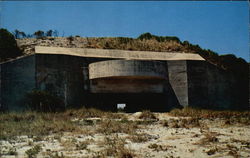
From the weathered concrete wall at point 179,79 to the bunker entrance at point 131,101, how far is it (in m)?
0.97

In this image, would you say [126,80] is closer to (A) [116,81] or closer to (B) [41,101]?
(A) [116,81]

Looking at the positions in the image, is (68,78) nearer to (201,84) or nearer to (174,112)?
(174,112)

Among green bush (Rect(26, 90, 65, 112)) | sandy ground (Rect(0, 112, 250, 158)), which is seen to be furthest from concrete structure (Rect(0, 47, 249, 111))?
sandy ground (Rect(0, 112, 250, 158))

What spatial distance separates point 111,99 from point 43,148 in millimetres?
13180

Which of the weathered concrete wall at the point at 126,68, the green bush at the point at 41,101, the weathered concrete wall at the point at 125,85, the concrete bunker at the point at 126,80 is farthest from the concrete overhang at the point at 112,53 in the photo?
the green bush at the point at 41,101

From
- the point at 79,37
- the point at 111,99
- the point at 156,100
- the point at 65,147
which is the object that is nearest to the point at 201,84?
the point at 156,100

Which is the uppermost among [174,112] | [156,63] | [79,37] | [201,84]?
[79,37]

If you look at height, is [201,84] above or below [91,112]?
above

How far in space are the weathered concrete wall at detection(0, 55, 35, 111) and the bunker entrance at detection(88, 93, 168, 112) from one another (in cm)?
398

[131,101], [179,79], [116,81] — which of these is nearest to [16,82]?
[116,81]

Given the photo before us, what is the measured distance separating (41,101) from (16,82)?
1.80 m

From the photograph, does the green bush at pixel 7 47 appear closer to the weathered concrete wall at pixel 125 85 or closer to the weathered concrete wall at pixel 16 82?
the weathered concrete wall at pixel 16 82

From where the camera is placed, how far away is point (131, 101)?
21.3 m

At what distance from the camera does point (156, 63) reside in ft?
56.7
